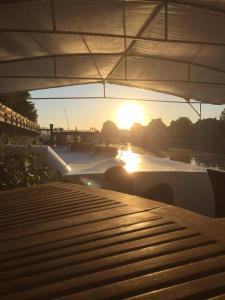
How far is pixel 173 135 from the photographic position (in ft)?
188

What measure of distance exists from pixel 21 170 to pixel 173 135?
51534mm

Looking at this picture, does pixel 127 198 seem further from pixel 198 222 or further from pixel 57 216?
pixel 198 222

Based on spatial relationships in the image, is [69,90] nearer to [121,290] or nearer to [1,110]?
[1,110]

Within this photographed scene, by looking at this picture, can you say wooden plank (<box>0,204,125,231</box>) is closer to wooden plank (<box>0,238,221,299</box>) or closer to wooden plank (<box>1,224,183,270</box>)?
wooden plank (<box>1,224,183,270</box>)

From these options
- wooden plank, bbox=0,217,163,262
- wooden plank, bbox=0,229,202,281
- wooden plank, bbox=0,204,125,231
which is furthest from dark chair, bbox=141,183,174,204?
wooden plank, bbox=0,229,202,281

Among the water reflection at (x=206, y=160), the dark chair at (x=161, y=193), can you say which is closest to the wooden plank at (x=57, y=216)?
the dark chair at (x=161, y=193)

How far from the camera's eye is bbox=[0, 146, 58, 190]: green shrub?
6566 millimetres

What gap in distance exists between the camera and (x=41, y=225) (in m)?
2.81

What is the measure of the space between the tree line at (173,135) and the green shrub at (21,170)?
35.6ft

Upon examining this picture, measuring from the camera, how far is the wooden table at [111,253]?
5.39 ft

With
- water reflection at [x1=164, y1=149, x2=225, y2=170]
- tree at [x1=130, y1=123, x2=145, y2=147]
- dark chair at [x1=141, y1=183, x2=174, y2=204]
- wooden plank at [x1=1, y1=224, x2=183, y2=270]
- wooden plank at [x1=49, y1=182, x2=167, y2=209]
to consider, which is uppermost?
tree at [x1=130, y1=123, x2=145, y2=147]

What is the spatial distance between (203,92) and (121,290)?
485 inches

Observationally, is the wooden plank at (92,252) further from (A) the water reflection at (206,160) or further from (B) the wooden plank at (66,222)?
(A) the water reflection at (206,160)

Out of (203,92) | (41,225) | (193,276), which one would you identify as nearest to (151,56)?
(203,92)
